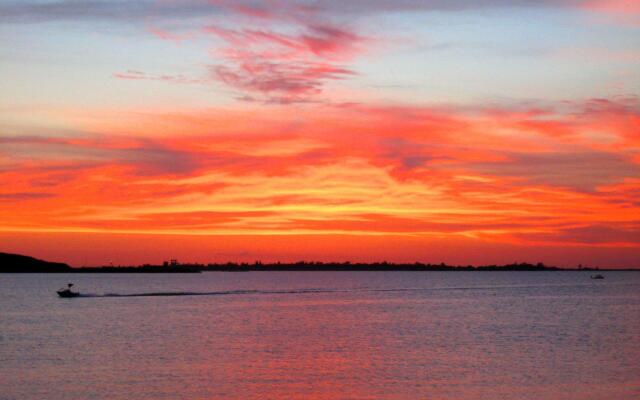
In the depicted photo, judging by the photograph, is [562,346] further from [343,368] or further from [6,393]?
[6,393]

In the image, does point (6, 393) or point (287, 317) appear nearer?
point (6, 393)

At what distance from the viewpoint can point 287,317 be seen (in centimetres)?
8831

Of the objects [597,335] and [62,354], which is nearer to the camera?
[62,354]

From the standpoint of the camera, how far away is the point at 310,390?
130 ft

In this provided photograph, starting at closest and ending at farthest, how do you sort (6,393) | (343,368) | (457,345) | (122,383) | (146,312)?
(6,393) → (122,383) → (343,368) → (457,345) → (146,312)

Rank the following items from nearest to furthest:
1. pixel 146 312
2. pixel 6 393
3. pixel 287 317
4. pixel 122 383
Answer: pixel 6 393 → pixel 122 383 → pixel 287 317 → pixel 146 312

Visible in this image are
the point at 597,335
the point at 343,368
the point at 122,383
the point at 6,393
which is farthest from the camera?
the point at 597,335

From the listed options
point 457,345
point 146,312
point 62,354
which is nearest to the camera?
point 62,354

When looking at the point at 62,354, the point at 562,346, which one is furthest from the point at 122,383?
the point at 562,346

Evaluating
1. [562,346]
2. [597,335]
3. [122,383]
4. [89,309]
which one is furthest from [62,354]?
[89,309]

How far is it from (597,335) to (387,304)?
49444 mm

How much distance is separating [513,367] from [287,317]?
143 ft

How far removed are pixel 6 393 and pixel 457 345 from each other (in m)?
32.7

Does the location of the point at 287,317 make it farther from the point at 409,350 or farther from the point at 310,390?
the point at 310,390
